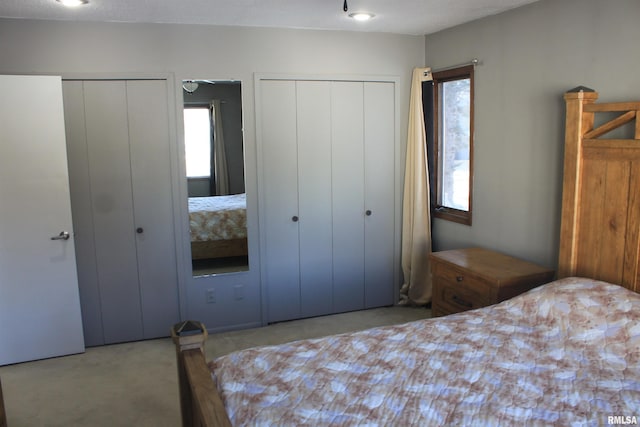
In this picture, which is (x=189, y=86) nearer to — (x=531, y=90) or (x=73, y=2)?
(x=73, y=2)

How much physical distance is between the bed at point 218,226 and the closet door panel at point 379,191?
1.04 meters

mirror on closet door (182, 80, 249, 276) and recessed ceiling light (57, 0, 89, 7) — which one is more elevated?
recessed ceiling light (57, 0, 89, 7)

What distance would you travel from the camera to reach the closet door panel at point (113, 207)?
3.69 m

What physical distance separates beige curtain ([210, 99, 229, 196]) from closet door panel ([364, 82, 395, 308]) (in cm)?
114

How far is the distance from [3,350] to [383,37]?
3.52 metres

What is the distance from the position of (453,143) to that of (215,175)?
73.7 inches

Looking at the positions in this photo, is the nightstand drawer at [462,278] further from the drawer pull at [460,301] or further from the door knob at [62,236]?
the door knob at [62,236]

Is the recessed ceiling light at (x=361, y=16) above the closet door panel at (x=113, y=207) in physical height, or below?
above

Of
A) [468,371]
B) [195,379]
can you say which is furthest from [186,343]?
[468,371]

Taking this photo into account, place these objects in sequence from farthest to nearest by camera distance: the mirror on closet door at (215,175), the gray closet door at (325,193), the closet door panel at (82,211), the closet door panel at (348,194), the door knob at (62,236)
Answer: the closet door panel at (348,194)
the gray closet door at (325,193)
the mirror on closet door at (215,175)
the closet door panel at (82,211)
the door knob at (62,236)

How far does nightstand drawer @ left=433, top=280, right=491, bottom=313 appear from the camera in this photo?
3303mm

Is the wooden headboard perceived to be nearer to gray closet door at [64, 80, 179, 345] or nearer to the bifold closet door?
the bifold closet door

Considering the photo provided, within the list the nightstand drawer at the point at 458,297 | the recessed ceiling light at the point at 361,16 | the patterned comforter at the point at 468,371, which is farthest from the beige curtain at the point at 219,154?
the patterned comforter at the point at 468,371

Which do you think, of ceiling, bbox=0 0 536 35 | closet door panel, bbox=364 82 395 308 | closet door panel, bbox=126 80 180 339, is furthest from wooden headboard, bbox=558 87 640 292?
closet door panel, bbox=126 80 180 339
